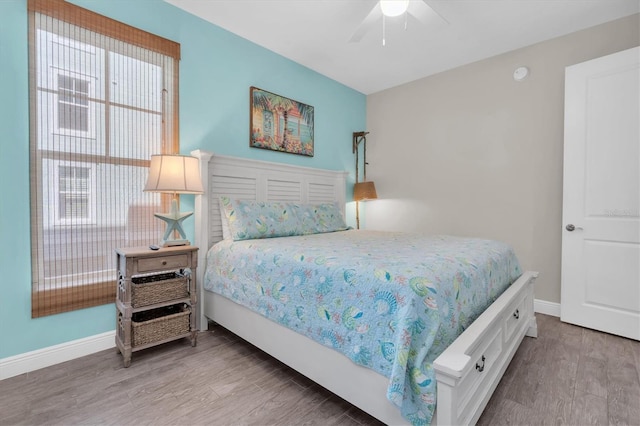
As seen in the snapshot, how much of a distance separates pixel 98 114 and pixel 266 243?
4.91 feet

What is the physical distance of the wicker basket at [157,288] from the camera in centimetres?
200

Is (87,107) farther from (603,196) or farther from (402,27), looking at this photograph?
(603,196)

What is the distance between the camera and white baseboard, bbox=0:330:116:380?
1.83 metres

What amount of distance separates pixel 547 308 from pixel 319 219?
243cm

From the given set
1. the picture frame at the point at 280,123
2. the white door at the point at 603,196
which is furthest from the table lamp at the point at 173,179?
the white door at the point at 603,196

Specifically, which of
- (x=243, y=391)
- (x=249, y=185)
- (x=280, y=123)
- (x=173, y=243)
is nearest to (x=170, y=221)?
(x=173, y=243)

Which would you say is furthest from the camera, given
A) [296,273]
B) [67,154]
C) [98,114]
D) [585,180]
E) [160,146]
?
[585,180]

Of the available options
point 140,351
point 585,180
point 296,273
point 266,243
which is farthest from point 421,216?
point 140,351

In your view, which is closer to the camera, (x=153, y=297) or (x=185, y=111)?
(x=153, y=297)

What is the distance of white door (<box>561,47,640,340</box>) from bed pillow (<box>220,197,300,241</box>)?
252 cm

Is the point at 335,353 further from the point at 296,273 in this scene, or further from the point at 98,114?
the point at 98,114

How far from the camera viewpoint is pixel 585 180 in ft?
8.64

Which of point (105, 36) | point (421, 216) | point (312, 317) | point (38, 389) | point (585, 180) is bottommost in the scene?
point (38, 389)

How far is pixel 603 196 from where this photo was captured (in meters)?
2.55
